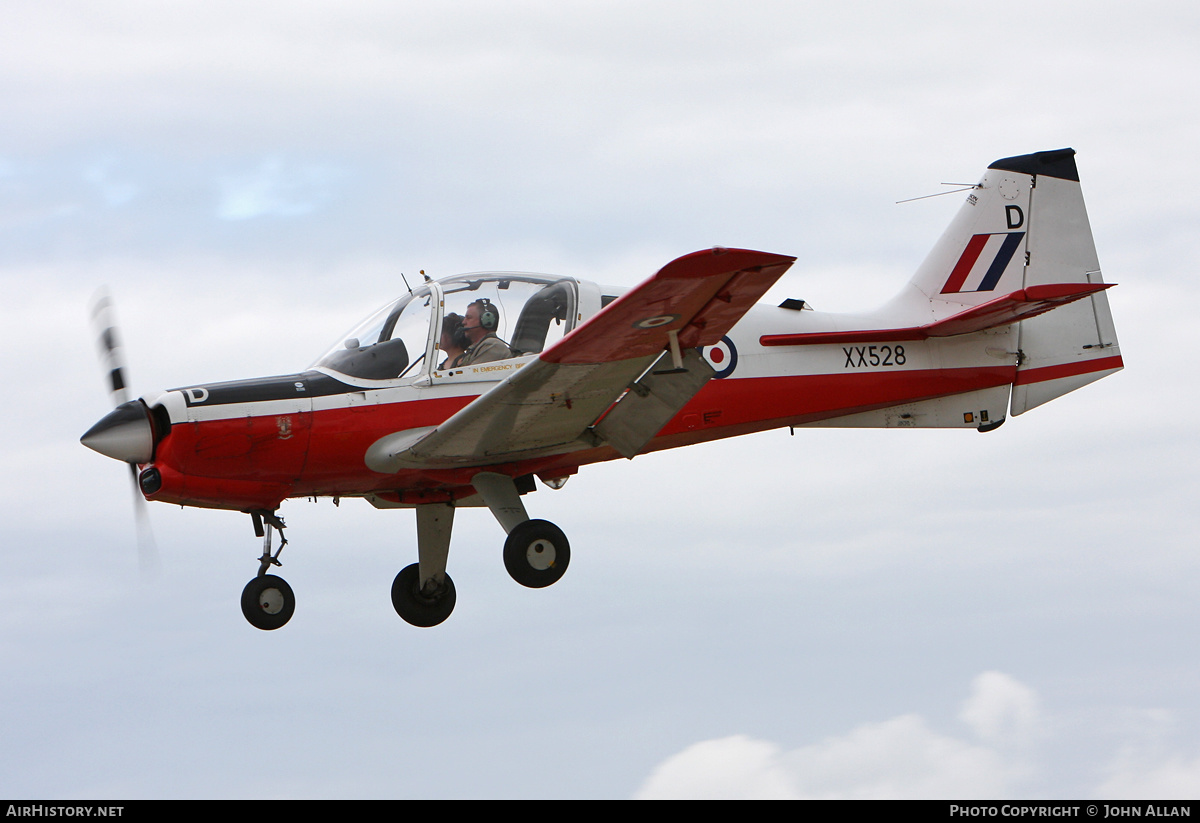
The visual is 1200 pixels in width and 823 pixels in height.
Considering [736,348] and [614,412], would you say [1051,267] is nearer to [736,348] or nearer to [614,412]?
[736,348]

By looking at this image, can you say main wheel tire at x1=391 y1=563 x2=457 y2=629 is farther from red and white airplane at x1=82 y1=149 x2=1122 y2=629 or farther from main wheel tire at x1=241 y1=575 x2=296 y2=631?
main wheel tire at x1=241 y1=575 x2=296 y2=631

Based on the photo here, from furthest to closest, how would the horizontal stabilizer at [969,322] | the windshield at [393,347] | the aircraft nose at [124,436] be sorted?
the horizontal stabilizer at [969,322], the windshield at [393,347], the aircraft nose at [124,436]

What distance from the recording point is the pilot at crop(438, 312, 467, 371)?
11.0 meters

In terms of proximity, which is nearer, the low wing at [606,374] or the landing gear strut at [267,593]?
the low wing at [606,374]

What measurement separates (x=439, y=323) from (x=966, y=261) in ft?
18.4

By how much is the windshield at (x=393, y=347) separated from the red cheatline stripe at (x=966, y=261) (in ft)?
17.9

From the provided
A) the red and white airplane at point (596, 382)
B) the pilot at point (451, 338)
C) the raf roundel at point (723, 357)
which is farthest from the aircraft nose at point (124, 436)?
the raf roundel at point (723, 357)

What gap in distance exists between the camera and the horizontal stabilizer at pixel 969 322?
11.3 m

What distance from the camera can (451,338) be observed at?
11062mm

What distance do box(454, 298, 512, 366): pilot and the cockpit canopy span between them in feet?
0.12

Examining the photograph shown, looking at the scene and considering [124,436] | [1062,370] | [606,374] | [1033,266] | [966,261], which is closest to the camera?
[606,374]

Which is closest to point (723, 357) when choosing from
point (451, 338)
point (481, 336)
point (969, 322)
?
point (481, 336)

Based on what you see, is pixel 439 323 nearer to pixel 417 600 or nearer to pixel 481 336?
pixel 481 336

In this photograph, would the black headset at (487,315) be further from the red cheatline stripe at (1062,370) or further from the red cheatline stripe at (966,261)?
the red cheatline stripe at (1062,370)
